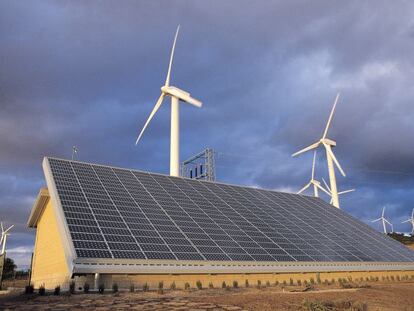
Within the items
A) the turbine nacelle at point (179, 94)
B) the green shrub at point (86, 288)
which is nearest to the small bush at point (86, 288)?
the green shrub at point (86, 288)

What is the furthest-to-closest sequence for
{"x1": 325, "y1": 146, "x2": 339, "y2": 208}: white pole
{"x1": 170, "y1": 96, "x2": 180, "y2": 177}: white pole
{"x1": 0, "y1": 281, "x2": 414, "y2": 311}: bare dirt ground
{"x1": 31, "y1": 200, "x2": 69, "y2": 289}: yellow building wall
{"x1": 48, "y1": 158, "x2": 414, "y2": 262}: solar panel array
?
1. {"x1": 325, "y1": 146, "x2": 339, "y2": 208}: white pole
2. {"x1": 170, "y1": 96, "x2": 180, "y2": 177}: white pole
3. {"x1": 31, "y1": 200, "x2": 69, "y2": 289}: yellow building wall
4. {"x1": 48, "y1": 158, "x2": 414, "y2": 262}: solar panel array
5. {"x1": 0, "y1": 281, "x2": 414, "y2": 311}: bare dirt ground

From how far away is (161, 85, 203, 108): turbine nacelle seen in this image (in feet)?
184

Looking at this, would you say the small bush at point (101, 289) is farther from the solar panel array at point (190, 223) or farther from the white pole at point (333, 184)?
the white pole at point (333, 184)

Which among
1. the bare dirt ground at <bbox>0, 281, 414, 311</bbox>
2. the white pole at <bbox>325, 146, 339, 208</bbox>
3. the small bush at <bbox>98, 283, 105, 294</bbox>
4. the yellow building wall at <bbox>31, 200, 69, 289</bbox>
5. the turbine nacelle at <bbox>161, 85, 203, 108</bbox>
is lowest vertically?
the bare dirt ground at <bbox>0, 281, 414, 311</bbox>

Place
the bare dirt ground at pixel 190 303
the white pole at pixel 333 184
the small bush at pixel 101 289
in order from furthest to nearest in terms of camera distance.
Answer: the white pole at pixel 333 184 < the small bush at pixel 101 289 < the bare dirt ground at pixel 190 303

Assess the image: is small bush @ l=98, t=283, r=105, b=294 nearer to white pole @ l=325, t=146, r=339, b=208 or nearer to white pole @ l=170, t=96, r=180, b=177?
white pole @ l=170, t=96, r=180, b=177

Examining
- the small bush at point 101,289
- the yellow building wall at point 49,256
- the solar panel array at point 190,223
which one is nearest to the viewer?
the small bush at point 101,289

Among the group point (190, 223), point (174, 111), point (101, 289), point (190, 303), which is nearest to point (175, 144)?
point (174, 111)

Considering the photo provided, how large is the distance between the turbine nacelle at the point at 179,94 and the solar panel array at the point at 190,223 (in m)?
12.6

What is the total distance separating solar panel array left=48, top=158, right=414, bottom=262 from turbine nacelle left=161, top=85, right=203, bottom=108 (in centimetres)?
1261

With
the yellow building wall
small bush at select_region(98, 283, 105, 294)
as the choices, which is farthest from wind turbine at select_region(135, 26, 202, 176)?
small bush at select_region(98, 283, 105, 294)

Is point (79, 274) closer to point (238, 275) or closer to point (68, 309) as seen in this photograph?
point (68, 309)

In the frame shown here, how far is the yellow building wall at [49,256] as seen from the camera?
32812 mm

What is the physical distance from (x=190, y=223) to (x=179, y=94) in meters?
24.0
